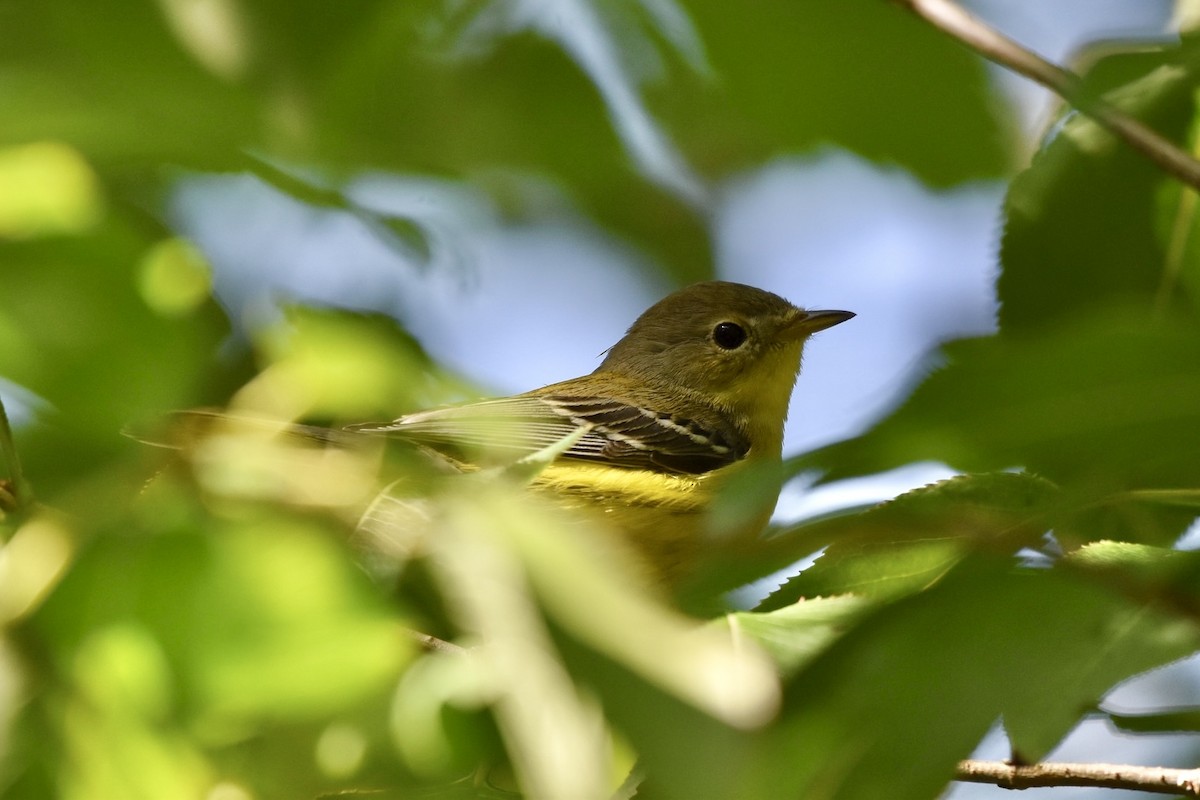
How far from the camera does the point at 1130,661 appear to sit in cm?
156

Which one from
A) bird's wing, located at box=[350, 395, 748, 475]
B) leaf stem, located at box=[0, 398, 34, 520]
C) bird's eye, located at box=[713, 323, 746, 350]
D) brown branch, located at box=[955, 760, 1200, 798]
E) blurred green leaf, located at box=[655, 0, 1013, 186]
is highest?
blurred green leaf, located at box=[655, 0, 1013, 186]

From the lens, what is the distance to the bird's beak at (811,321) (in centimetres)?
541

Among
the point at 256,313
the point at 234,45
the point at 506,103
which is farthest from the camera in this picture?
the point at 256,313

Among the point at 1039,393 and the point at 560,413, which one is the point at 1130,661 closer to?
the point at 1039,393

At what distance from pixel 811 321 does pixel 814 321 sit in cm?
1

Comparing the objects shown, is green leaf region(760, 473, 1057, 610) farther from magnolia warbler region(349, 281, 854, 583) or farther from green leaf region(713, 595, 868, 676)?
magnolia warbler region(349, 281, 854, 583)

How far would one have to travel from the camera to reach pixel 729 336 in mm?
5660

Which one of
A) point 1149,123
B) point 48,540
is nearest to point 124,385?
point 48,540

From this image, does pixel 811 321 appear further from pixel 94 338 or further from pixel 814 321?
pixel 94 338

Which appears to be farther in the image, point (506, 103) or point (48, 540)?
point (506, 103)

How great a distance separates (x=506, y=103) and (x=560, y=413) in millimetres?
2463

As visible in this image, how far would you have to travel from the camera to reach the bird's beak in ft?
17.7

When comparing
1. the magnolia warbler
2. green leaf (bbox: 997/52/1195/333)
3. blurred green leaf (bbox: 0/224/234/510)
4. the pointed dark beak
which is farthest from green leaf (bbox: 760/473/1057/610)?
the pointed dark beak

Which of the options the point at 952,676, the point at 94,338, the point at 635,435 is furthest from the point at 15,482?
the point at 635,435
